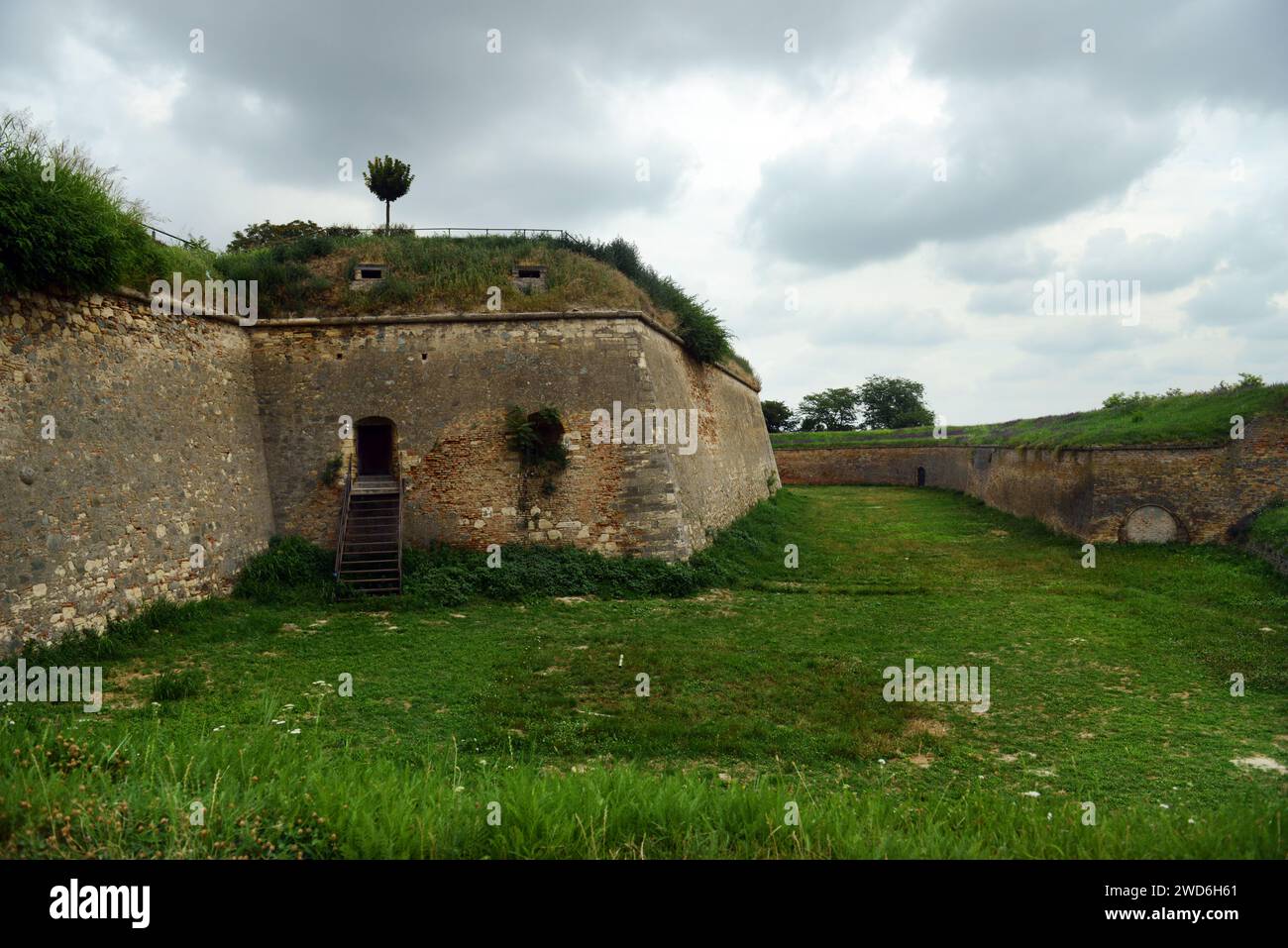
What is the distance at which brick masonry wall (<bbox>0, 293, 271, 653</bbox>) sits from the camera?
854 centimetres

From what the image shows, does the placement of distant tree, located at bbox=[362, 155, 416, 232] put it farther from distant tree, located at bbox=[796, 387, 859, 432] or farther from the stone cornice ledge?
distant tree, located at bbox=[796, 387, 859, 432]

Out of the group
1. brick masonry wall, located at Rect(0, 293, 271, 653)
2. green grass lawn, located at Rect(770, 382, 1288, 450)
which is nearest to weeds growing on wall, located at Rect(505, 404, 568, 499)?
brick masonry wall, located at Rect(0, 293, 271, 653)

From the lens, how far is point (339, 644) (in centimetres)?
960

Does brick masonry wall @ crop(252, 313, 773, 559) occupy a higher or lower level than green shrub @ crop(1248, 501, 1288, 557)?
higher

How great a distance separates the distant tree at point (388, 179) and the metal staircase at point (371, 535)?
10755 mm

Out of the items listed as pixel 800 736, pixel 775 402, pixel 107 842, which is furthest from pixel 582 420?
pixel 775 402

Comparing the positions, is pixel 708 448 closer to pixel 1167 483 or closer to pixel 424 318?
pixel 424 318

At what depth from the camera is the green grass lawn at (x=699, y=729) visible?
3.97 metres

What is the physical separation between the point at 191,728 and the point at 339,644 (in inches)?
124

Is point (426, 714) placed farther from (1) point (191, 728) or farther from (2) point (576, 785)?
(2) point (576, 785)

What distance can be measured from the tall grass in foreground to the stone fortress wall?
21.9 ft

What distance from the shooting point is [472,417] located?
551 inches

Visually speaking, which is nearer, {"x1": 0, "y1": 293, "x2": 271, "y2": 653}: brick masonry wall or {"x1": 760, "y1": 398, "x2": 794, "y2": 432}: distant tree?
{"x1": 0, "y1": 293, "x2": 271, "y2": 653}: brick masonry wall

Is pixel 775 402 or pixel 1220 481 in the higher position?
pixel 775 402
